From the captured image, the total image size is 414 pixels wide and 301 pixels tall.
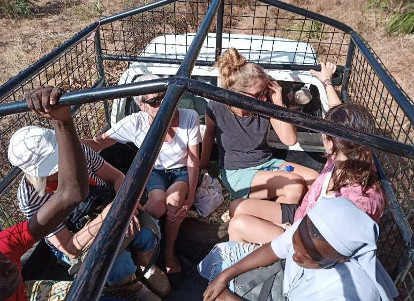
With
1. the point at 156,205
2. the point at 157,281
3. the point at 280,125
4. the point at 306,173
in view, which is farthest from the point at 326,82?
the point at 157,281

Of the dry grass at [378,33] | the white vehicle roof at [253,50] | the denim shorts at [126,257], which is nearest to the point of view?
the denim shorts at [126,257]

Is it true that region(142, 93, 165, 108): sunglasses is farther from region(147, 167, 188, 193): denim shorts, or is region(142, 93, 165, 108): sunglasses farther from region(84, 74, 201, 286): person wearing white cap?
region(147, 167, 188, 193): denim shorts

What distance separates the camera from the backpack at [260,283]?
204cm

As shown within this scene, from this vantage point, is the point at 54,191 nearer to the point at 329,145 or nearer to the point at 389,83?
the point at 329,145

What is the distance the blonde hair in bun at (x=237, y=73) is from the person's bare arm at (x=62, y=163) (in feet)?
4.52

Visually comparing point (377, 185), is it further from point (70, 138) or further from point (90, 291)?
point (90, 291)

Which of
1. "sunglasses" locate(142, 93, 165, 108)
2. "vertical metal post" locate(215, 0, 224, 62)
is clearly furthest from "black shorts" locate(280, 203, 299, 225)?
"vertical metal post" locate(215, 0, 224, 62)

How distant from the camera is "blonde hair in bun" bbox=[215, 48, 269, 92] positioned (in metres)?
2.65

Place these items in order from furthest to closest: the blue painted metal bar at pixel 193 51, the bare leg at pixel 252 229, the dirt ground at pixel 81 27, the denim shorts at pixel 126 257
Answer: the dirt ground at pixel 81 27 < the bare leg at pixel 252 229 < the denim shorts at pixel 126 257 < the blue painted metal bar at pixel 193 51

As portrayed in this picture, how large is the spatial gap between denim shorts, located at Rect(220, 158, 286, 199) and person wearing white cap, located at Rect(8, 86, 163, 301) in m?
0.74

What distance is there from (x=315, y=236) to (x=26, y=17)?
9178mm

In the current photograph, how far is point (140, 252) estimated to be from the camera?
2406mm

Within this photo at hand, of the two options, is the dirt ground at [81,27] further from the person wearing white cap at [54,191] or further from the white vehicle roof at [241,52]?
the person wearing white cap at [54,191]

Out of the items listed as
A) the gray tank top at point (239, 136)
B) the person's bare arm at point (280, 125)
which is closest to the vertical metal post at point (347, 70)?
the person's bare arm at point (280, 125)
